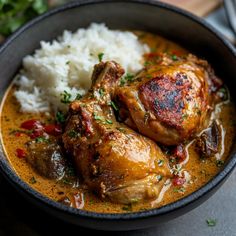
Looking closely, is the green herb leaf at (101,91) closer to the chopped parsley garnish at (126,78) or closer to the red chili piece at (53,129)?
the chopped parsley garnish at (126,78)

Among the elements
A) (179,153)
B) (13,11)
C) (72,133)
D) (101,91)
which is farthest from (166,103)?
(13,11)

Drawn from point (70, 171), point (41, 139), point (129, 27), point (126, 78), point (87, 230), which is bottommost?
point (87, 230)

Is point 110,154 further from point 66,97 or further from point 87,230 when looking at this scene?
point 66,97

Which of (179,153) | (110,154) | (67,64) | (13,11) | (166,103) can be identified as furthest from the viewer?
(13,11)

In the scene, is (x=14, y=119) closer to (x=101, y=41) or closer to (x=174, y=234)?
(x=101, y=41)

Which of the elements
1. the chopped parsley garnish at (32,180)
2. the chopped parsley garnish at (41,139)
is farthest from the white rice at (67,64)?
the chopped parsley garnish at (32,180)

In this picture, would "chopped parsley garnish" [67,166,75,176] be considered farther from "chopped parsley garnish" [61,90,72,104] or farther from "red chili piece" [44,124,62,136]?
"chopped parsley garnish" [61,90,72,104]
